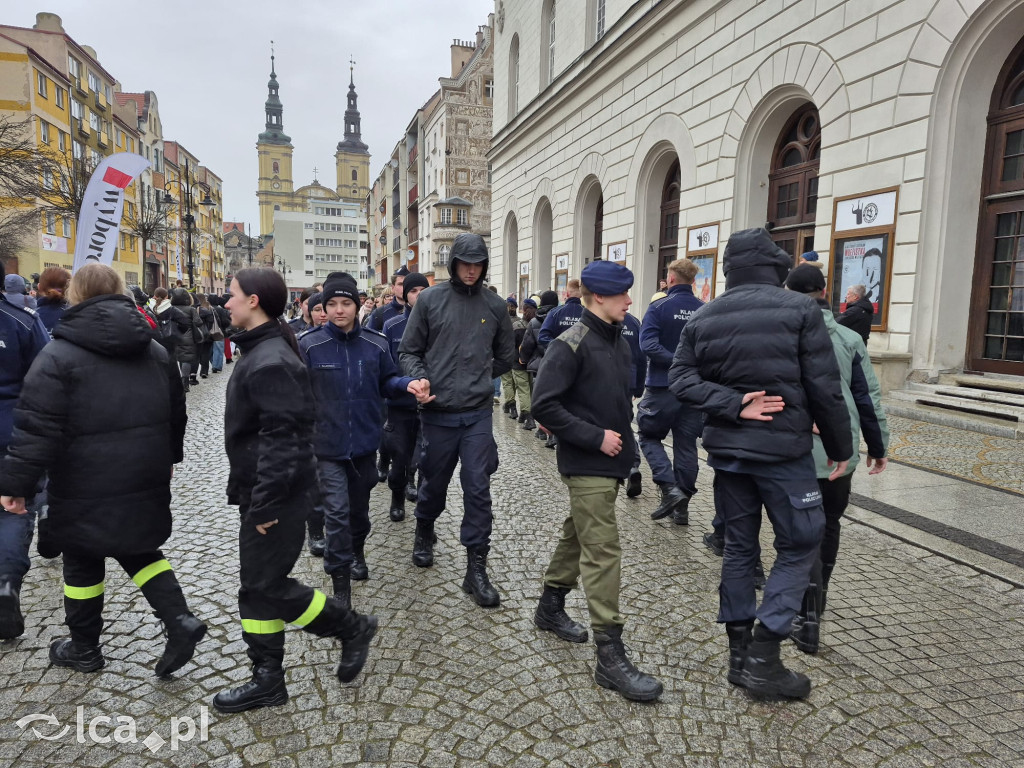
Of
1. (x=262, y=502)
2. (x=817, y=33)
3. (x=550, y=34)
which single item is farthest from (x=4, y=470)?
(x=550, y=34)

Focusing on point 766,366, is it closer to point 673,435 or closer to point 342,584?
point 342,584

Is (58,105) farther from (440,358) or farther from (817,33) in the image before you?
(440,358)

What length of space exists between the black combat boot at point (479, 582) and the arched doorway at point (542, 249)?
20993mm

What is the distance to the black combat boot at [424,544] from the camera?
4418 millimetres

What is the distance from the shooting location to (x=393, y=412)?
17.6 ft

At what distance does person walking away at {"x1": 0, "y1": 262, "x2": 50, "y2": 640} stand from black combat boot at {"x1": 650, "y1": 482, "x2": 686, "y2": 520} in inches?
166

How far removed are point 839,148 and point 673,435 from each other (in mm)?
7628

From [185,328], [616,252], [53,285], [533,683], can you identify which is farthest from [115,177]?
[616,252]

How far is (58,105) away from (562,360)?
4668cm

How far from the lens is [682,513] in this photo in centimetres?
534

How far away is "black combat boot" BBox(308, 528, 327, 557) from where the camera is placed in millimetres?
4672
